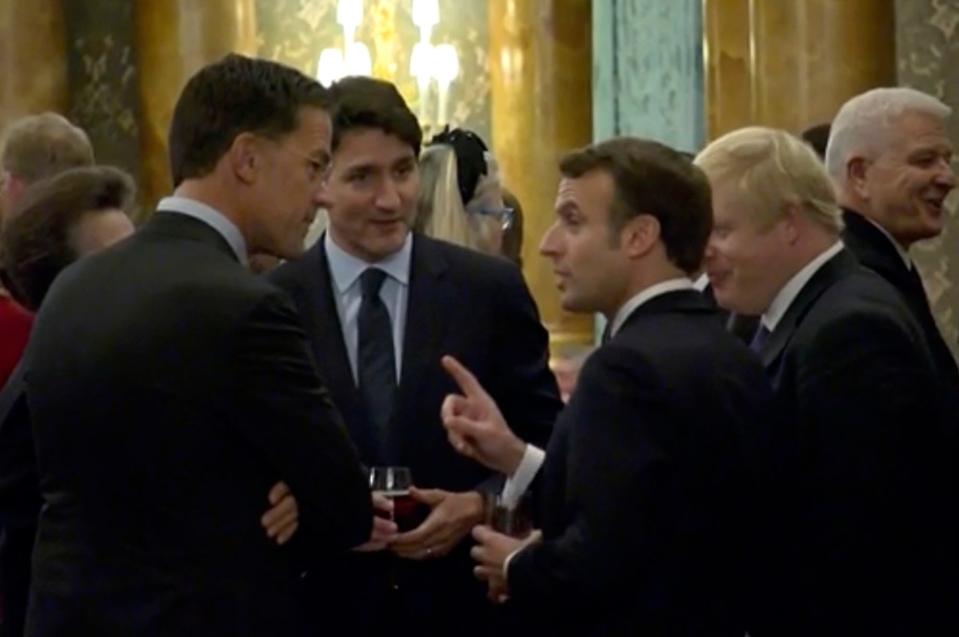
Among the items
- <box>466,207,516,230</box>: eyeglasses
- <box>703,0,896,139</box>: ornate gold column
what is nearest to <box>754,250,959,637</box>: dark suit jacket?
<box>466,207,516,230</box>: eyeglasses

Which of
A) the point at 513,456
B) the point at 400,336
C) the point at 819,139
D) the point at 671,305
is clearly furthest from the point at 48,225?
the point at 819,139

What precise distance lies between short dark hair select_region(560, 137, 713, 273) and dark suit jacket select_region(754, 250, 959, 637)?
29cm

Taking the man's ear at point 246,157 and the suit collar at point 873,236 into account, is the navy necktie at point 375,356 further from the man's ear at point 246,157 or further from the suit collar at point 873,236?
the suit collar at point 873,236

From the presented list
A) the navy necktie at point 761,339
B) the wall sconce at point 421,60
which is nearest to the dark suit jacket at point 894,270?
the navy necktie at point 761,339

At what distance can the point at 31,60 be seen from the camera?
7871mm

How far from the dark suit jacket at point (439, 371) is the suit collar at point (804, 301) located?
1.35 ft

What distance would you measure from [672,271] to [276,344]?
23.9 inches

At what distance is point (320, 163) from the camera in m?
3.02

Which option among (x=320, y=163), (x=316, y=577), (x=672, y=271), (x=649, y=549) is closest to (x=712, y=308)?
(x=672, y=271)

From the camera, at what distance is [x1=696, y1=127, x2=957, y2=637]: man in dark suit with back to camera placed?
3137 mm

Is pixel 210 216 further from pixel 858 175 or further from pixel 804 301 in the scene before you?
pixel 858 175

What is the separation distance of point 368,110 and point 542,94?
558cm

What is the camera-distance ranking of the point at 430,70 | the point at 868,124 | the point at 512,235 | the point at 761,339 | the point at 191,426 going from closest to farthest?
the point at 191,426 < the point at 761,339 < the point at 868,124 < the point at 512,235 < the point at 430,70

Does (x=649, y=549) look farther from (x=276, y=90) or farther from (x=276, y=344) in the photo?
(x=276, y=90)
